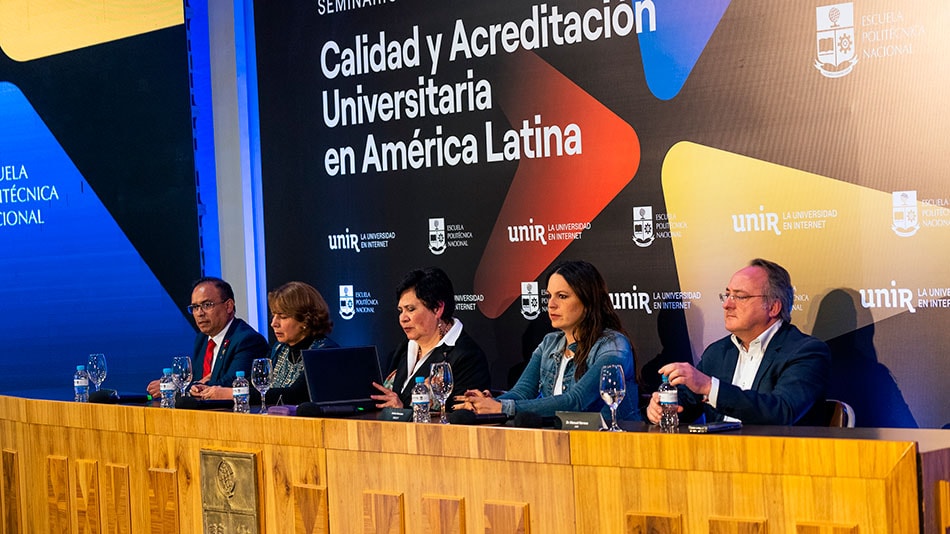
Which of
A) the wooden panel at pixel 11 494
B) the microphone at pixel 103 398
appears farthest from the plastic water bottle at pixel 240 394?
the wooden panel at pixel 11 494

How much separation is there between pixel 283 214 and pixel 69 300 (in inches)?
77.8

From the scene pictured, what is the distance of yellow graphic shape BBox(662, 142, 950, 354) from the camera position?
409 centimetres

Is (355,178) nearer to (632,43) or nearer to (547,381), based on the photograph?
(632,43)

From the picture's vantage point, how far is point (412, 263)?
217 inches

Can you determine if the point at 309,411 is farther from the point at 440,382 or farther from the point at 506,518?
the point at 506,518

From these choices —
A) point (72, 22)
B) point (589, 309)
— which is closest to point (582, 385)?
point (589, 309)

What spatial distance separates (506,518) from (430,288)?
1.40 metres

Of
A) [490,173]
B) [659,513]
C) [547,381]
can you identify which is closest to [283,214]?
[490,173]

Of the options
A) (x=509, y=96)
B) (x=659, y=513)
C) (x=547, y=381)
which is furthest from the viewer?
(x=509, y=96)

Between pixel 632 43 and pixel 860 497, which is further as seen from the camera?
pixel 632 43

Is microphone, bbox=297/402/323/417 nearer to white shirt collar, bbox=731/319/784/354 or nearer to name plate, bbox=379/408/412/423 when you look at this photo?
name plate, bbox=379/408/412/423

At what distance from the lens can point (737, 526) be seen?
269cm

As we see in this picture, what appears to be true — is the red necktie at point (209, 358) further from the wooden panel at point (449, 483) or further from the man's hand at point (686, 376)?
the man's hand at point (686, 376)

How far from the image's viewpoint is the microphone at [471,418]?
3.29 metres
